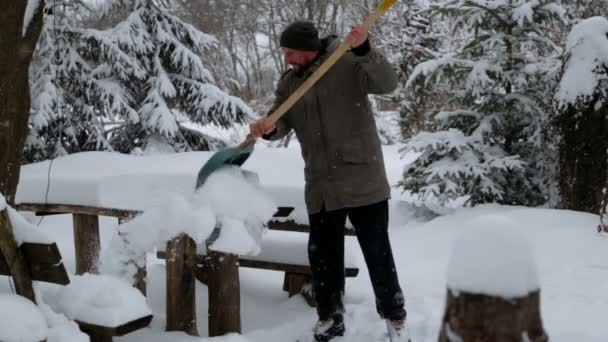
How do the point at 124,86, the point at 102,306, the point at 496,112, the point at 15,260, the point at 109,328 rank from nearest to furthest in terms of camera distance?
the point at 15,260, the point at 109,328, the point at 102,306, the point at 496,112, the point at 124,86

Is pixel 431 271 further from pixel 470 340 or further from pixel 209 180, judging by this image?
pixel 470 340

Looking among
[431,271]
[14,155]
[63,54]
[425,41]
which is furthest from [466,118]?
[425,41]

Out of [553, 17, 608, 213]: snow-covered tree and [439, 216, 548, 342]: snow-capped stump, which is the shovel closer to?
[439, 216, 548, 342]: snow-capped stump

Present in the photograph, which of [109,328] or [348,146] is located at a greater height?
[348,146]

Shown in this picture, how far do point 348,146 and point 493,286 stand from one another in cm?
→ 194

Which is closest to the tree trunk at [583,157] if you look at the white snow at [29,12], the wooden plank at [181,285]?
the wooden plank at [181,285]

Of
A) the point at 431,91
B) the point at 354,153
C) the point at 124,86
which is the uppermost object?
the point at 124,86

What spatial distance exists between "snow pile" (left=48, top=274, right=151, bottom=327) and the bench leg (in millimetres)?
1463

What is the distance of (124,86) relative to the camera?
355 inches

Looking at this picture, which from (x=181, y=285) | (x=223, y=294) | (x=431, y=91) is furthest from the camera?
(x=431, y=91)

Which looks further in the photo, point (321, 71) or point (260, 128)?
point (260, 128)

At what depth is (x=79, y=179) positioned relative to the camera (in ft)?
12.6

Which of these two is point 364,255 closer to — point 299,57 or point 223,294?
point 223,294

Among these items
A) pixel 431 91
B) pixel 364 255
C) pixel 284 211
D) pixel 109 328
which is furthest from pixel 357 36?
pixel 431 91
